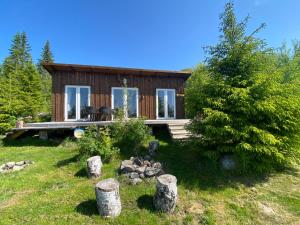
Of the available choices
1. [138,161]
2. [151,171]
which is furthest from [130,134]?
[151,171]

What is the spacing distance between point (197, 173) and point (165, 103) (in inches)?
291

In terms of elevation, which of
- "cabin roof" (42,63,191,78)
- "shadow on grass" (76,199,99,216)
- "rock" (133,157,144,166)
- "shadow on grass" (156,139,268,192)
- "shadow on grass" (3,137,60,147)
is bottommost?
"shadow on grass" (76,199,99,216)

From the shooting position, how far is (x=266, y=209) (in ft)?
13.7

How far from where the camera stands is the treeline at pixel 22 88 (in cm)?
1188

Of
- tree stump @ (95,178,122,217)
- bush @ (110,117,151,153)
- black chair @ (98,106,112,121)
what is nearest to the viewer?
tree stump @ (95,178,122,217)

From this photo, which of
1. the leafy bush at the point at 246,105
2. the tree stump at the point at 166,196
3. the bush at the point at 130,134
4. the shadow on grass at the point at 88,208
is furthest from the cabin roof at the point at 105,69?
the tree stump at the point at 166,196

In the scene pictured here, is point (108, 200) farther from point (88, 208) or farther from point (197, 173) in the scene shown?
point (197, 173)

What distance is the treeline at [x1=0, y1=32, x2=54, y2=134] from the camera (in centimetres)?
1188

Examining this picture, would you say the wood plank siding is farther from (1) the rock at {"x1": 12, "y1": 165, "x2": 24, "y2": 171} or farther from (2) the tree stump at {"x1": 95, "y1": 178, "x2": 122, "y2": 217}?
(2) the tree stump at {"x1": 95, "y1": 178, "x2": 122, "y2": 217}

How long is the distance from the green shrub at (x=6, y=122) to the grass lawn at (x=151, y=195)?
6281mm

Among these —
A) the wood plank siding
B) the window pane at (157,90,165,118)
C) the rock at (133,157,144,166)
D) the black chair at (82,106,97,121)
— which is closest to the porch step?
the rock at (133,157,144,166)

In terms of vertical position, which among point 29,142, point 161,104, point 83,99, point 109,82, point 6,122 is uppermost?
point 109,82

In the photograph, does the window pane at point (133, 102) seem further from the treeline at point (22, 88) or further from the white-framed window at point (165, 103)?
the treeline at point (22, 88)

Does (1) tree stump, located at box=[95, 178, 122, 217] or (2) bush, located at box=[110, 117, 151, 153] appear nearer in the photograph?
(1) tree stump, located at box=[95, 178, 122, 217]
